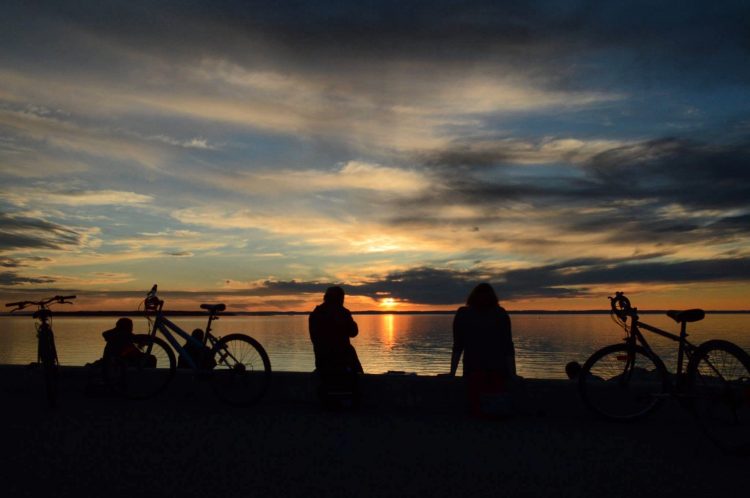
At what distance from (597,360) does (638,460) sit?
2.03 m

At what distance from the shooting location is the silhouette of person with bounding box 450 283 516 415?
7.48 metres

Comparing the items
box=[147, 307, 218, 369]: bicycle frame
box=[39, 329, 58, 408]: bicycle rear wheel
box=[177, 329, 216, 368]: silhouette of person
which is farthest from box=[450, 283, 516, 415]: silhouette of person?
box=[39, 329, 58, 408]: bicycle rear wheel

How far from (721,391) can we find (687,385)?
367 millimetres

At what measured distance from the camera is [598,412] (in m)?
7.42

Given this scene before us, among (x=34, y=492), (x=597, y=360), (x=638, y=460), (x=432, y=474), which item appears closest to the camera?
(x=34, y=492)

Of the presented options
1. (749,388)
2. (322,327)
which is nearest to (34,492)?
(322,327)

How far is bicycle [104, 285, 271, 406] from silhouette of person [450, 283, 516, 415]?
2786mm

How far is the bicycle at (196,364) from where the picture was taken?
862 centimetres

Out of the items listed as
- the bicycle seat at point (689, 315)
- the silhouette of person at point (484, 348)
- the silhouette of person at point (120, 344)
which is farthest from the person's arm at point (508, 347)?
the silhouette of person at point (120, 344)

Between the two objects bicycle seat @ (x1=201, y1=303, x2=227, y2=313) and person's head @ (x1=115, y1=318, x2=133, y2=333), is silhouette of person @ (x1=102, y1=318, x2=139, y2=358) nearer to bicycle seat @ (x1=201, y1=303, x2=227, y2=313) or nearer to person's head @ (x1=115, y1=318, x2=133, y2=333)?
person's head @ (x1=115, y1=318, x2=133, y2=333)

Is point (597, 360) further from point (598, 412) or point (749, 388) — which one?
point (749, 388)

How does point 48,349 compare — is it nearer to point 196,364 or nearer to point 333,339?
point 196,364

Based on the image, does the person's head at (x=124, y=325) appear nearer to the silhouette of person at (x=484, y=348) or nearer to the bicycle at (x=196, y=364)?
the bicycle at (x=196, y=364)

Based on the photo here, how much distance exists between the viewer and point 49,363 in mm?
8586
